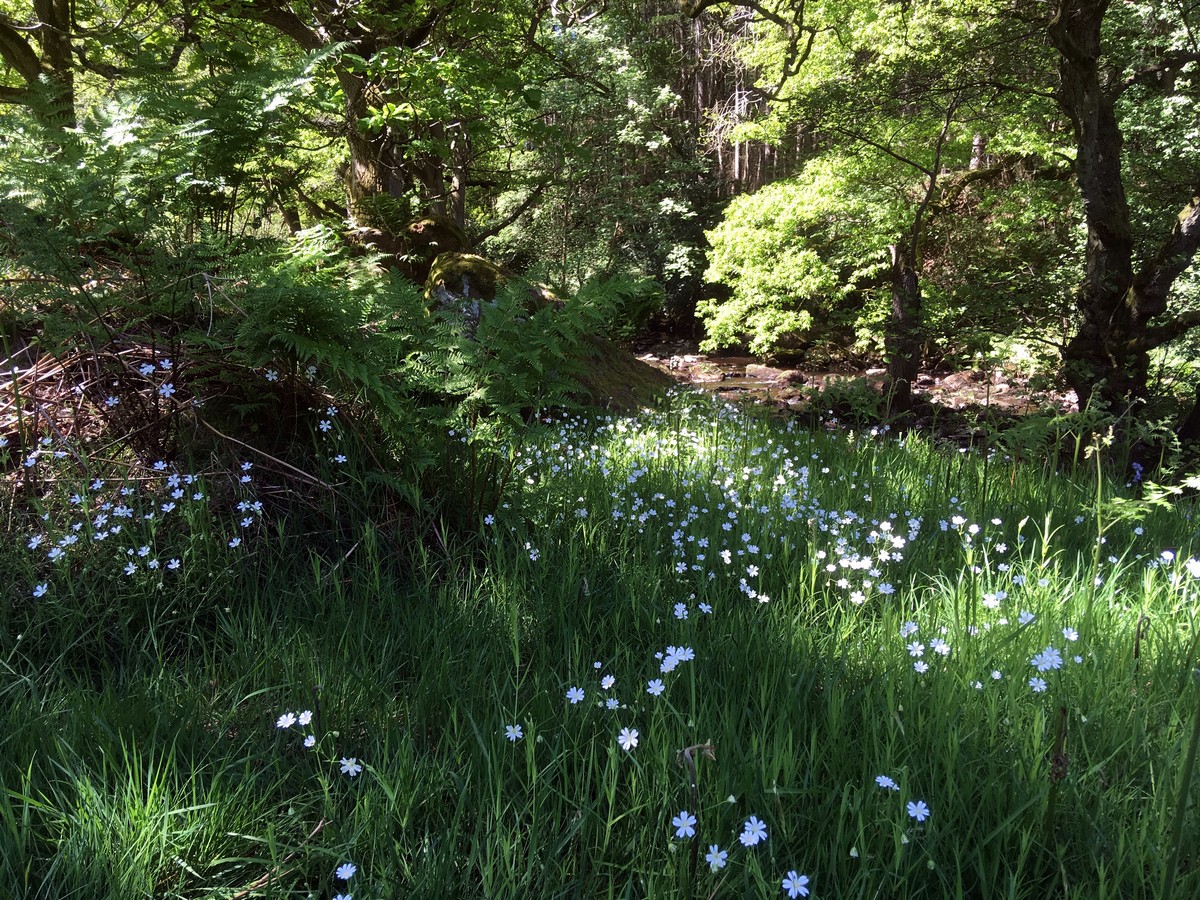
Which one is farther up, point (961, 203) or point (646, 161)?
point (646, 161)

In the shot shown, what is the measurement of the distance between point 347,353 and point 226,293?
0.62 m

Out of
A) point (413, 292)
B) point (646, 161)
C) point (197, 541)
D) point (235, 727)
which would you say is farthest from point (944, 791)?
point (646, 161)

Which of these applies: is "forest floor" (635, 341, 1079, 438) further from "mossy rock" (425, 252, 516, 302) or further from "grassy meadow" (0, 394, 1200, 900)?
"grassy meadow" (0, 394, 1200, 900)

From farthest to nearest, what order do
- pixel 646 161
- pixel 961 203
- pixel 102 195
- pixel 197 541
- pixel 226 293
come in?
pixel 646 161 → pixel 961 203 → pixel 226 293 → pixel 102 195 → pixel 197 541

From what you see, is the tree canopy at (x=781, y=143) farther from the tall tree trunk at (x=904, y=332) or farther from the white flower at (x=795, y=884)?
the white flower at (x=795, y=884)

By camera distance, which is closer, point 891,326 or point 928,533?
point 928,533

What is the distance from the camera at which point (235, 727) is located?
1788 mm

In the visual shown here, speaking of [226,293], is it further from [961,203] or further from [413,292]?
[961,203]

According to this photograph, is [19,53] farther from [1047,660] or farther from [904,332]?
[1047,660]

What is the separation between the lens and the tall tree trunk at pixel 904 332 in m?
8.20

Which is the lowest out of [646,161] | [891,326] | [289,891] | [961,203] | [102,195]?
[289,891]

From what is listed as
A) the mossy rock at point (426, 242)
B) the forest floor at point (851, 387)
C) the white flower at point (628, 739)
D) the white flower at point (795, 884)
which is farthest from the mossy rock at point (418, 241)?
the white flower at point (795, 884)

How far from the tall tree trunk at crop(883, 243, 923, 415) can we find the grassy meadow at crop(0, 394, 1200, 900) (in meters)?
5.47

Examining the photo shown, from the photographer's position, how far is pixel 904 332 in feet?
26.8
